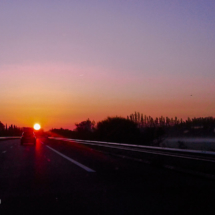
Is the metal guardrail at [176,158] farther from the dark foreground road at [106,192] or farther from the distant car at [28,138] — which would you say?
the distant car at [28,138]

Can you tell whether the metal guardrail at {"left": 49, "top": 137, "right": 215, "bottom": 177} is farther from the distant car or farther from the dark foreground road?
the distant car

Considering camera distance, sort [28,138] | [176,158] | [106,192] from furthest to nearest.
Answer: [28,138] → [176,158] → [106,192]

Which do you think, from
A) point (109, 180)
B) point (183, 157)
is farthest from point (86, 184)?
point (183, 157)

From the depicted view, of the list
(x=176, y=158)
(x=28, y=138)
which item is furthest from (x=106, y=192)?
(x=28, y=138)

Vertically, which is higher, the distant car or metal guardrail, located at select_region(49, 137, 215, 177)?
the distant car

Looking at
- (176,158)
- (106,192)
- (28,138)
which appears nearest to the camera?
(106,192)

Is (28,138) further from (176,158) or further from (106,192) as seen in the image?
(106,192)

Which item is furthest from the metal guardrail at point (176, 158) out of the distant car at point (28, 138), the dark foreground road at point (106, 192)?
the distant car at point (28, 138)

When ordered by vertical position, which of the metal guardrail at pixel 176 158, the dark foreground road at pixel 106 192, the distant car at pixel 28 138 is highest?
the distant car at pixel 28 138

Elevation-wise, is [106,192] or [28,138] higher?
[28,138]

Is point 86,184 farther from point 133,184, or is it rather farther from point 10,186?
point 10,186

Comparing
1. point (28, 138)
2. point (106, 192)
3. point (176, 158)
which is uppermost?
point (28, 138)

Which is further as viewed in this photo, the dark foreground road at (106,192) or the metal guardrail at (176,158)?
the metal guardrail at (176,158)

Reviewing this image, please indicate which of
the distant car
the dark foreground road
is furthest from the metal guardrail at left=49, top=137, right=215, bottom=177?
the distant car
